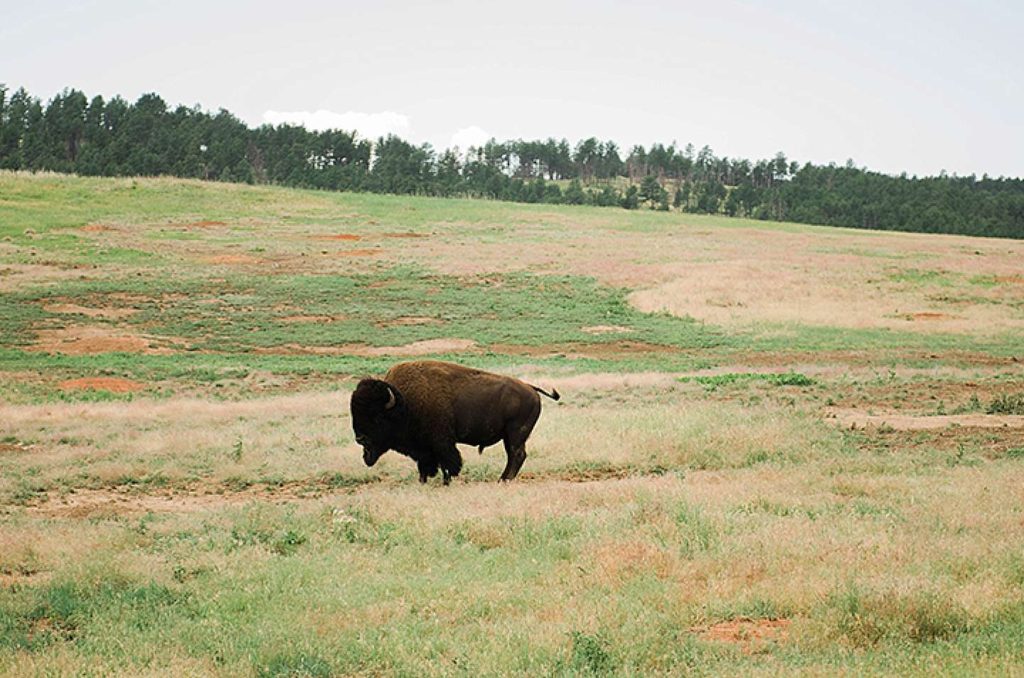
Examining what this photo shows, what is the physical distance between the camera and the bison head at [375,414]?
48.9 ft

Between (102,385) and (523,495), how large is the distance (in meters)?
19.4

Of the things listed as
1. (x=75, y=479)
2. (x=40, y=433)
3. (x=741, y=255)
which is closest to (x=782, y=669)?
(x=75, y=479)

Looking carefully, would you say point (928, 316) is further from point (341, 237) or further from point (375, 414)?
point (341, 237)

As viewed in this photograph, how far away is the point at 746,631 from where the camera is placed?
24.8 ft

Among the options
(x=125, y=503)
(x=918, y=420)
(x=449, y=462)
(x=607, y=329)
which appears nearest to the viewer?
(x=125, y=503)

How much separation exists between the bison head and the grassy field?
3.17 ft

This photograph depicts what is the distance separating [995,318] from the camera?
4634 centimetres

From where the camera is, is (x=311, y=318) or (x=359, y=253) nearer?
(x=311, y=318)

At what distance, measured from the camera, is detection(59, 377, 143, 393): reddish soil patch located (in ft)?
92.5

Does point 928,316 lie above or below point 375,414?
below

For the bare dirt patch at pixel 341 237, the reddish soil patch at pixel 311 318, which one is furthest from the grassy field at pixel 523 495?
the bare dirt patch at pixel 341 237

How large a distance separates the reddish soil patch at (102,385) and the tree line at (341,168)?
9949 cm

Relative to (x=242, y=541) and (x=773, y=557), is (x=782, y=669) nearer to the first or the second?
(x=773, y=557)

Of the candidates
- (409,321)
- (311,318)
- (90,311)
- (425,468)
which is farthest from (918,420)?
(90,311)
